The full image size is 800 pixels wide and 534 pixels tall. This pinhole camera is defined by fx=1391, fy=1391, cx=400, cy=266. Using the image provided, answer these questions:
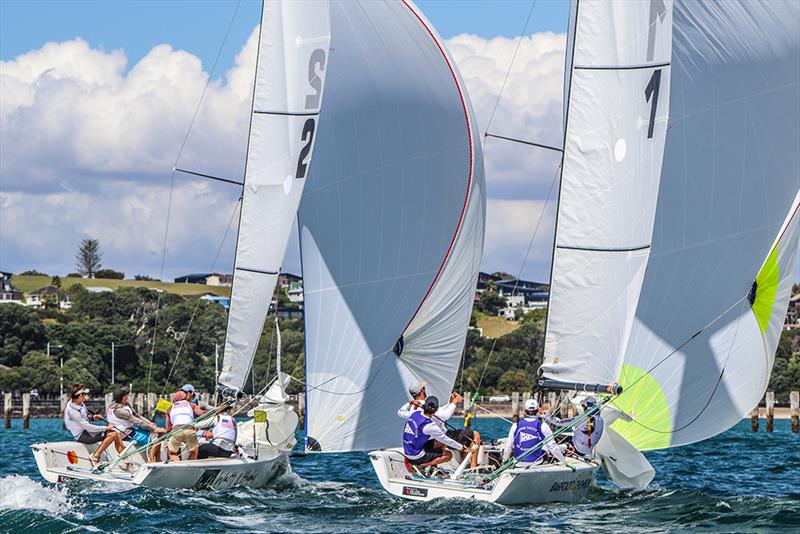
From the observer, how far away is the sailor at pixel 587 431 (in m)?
20.8

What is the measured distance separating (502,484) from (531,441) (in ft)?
4.24

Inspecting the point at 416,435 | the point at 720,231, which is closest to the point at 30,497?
the point at 416,435

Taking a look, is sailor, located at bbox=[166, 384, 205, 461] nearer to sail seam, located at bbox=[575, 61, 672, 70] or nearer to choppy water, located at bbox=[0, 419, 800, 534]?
choppy water, located at bbox=[0, 419, 800, 534]

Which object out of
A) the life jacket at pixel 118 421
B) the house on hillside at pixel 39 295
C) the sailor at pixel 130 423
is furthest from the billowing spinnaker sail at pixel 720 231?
the house on hillside at pixel 39 295

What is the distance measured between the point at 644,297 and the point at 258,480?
690 cm

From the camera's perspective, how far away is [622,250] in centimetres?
2106

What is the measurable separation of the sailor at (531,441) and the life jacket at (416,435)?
1.19m

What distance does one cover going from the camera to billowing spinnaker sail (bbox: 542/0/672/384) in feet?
68.8

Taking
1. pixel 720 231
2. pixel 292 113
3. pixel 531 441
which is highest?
pixel 292 113

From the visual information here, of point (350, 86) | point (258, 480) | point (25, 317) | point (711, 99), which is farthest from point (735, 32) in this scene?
point (25, 317)

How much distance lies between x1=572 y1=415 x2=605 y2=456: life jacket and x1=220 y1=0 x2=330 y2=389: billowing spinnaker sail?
5674mm

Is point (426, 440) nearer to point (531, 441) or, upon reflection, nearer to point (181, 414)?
point (531, 441)

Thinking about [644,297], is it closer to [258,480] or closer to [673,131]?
[673,131]

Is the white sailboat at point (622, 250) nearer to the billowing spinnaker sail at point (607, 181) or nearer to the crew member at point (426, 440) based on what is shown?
the billowing spinnaker sail at point (607, 181)
